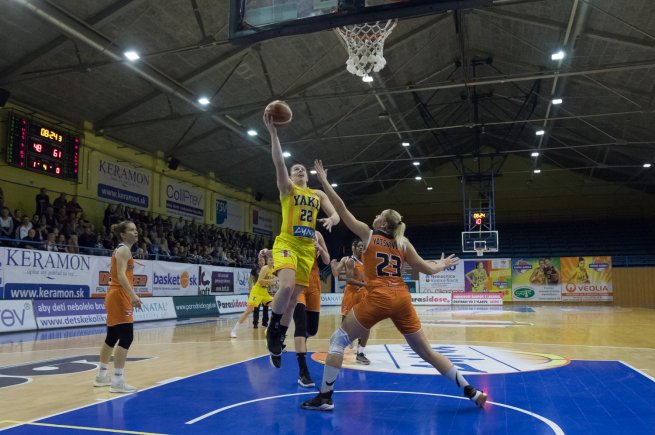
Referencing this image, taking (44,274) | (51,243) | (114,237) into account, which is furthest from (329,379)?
(114,237)

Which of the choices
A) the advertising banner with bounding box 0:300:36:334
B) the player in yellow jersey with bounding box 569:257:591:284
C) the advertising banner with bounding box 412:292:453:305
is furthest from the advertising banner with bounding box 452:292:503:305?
the advertising banner with bounding box 0:300:36:334

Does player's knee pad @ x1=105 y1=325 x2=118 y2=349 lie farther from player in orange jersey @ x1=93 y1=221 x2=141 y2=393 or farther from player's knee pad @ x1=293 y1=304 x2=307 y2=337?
player's knee pad @ x1=293 y1=304 x2=307 y2=337

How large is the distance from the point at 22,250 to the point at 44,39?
19.2 ft

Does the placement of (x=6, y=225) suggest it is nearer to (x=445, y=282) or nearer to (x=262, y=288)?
(x=262, y=288)

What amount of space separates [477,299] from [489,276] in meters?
2.53

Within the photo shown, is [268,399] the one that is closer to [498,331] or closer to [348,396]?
[348,396]

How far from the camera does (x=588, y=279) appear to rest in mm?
31766

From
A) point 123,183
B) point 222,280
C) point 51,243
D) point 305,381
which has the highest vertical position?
point 123,183

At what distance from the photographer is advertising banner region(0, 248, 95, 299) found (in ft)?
46.6

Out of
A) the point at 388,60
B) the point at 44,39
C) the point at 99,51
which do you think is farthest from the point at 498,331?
the point at 44,39

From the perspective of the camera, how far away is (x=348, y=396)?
18.7 feet

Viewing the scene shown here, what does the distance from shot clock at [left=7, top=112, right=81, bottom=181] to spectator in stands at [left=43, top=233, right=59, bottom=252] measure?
2.25 metres

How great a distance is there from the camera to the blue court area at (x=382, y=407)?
441cm

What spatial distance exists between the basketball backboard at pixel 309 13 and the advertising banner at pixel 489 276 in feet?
95.1
